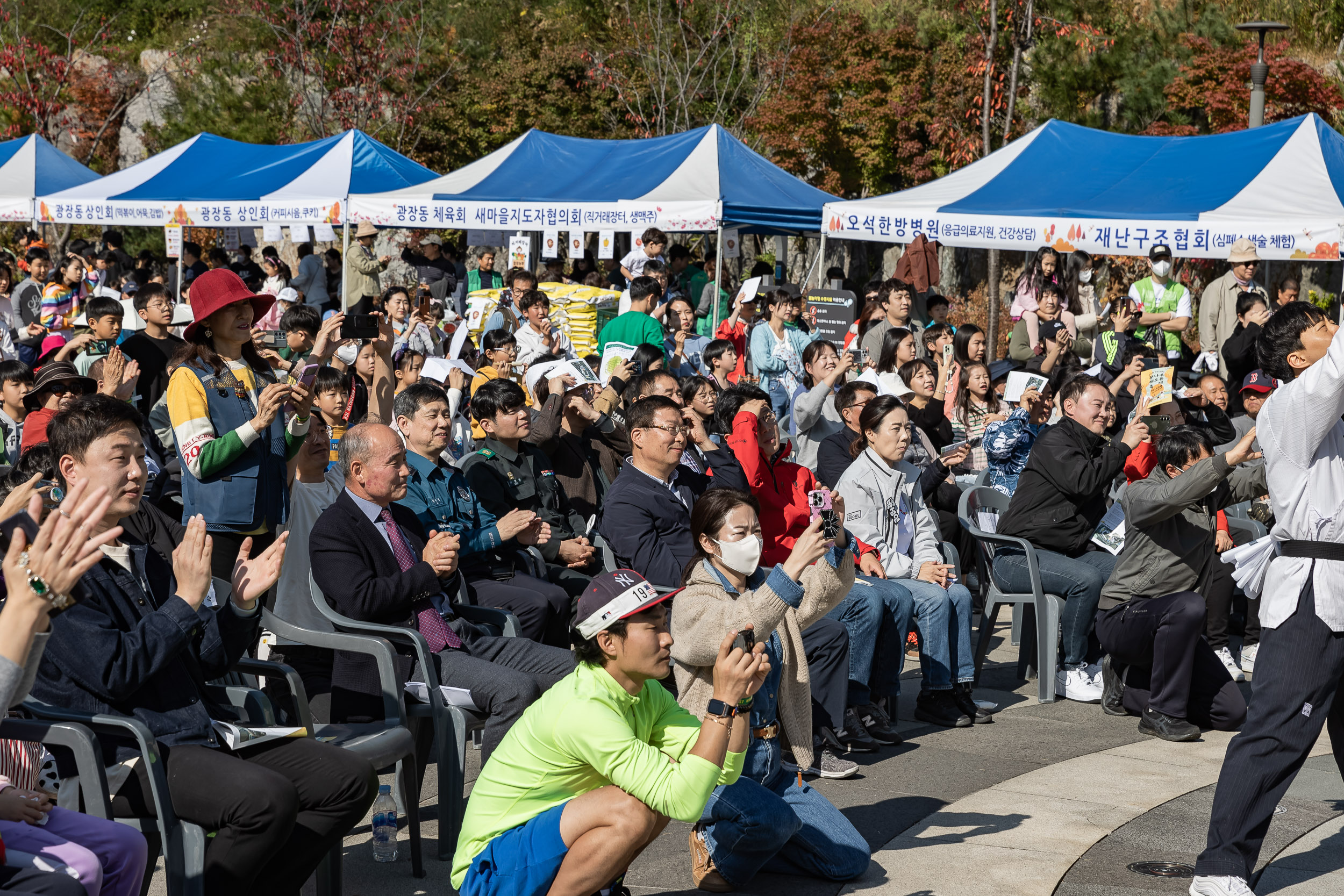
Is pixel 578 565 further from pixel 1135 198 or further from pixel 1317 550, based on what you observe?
pixel 1135 198

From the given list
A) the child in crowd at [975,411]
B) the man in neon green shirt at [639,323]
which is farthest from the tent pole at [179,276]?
the child in crowd at [975,411]

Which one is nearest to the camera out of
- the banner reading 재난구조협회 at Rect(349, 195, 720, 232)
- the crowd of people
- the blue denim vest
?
the crowd of people

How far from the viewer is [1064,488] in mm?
6926

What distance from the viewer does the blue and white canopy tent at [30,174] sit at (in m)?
19.9

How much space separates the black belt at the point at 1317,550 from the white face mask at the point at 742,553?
1.68m

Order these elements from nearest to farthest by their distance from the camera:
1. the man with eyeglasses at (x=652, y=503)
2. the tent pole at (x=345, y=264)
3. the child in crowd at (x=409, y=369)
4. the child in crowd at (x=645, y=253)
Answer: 1. the man with eyeglasses at (x=652, y=503)
2. the child in crowd at (x=409, y=369)
3. the child in crowd at (x=645, y=253)
4. the tent pole at (x=345, y=264)

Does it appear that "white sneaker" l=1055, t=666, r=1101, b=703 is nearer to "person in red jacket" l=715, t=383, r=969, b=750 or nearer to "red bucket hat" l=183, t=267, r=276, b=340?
"person in red jacket" l=715, t=383, r=969, b=750

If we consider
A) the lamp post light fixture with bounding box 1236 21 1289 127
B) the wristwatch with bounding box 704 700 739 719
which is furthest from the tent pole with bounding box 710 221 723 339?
the wristwatch with bounding box 704 700 739 719

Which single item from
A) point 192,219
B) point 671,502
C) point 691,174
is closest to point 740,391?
point 671,502

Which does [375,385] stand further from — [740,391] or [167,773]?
[167,773]

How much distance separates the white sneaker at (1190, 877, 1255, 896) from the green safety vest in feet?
30.8

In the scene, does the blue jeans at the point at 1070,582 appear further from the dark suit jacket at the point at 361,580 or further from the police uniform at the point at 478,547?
the dark suit jacket at the point at 361,580

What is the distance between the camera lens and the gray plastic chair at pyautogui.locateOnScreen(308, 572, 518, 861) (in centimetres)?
455

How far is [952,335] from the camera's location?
10969 mm
